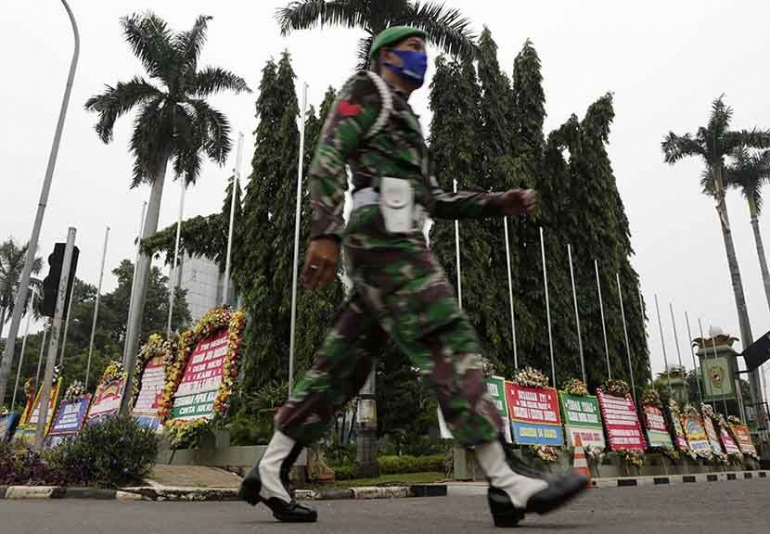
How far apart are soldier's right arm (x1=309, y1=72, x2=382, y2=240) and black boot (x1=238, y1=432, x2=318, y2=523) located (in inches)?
34.5

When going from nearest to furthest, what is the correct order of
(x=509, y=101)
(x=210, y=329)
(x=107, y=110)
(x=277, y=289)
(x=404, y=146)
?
(x=404, y=146) < (x=210, y=329) < (x=277, y=289) < (x=107, y=110) < (x=509, y=101)

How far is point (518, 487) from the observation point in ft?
6.52

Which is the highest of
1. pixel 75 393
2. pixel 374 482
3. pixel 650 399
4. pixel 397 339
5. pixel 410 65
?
pixel 410 65

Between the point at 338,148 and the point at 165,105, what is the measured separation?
21.6 metres

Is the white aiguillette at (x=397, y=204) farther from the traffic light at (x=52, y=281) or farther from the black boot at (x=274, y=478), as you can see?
the traffic light at (x=52, y=281)

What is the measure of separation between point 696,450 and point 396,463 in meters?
8.34

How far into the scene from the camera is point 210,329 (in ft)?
29.5

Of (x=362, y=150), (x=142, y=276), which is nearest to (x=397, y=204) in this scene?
(x=362, y=150)

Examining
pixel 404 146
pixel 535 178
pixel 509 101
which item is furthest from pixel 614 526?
pixel 509 101

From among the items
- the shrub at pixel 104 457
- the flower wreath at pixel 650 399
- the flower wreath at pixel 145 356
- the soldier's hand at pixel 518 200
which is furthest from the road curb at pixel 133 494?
the flower wreath at pixel 650 399

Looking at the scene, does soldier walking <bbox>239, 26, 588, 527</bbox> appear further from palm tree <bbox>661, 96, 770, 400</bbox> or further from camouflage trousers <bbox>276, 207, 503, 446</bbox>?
palm tree <bbox>661, 96, 770, 400</bbox>

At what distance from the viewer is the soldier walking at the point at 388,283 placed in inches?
81.9

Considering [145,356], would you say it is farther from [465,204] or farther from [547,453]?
[465,204]

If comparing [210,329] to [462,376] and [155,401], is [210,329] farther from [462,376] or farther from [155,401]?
[462,376]
